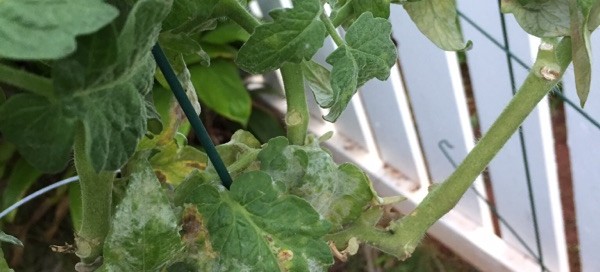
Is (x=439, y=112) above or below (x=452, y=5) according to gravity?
below

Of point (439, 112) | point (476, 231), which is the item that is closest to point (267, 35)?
point (439, 112)

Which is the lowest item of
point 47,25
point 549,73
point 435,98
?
point 435,98

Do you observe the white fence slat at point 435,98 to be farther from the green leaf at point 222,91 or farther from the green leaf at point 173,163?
the green leaf at point 173,163

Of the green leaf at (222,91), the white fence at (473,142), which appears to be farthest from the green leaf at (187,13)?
the green leaf at (222,91)

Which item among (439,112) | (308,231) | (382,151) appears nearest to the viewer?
(308,231)

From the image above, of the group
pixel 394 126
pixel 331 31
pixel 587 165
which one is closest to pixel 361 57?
pixel 331 31

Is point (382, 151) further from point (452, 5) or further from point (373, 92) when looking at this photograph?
point (452, 5)

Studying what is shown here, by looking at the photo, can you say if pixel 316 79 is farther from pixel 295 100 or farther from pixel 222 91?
pixel 222 91
